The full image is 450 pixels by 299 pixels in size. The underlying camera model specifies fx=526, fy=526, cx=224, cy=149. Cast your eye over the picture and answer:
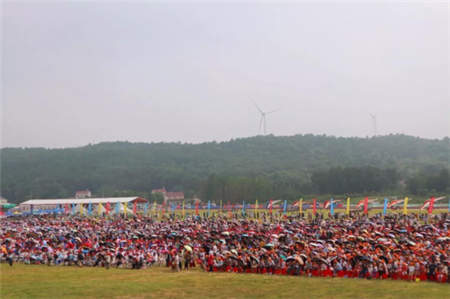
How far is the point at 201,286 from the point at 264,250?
5117 mm

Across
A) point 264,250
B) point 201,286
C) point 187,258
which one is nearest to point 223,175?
→ point 187,258

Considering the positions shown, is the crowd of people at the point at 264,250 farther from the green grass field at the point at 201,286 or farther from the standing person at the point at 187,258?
the green grass field at the point at 201,286

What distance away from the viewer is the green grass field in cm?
2039

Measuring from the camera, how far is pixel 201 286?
22.8 m

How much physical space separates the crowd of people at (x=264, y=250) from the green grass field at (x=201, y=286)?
869 mm

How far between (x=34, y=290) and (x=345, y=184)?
91.2m

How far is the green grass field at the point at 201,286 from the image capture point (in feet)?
66.9

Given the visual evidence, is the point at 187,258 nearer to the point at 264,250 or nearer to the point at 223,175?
the point at 264,250

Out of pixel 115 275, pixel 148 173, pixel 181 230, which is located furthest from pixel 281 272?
pixel 148 173

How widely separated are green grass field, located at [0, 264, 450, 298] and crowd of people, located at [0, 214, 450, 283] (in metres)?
0.87

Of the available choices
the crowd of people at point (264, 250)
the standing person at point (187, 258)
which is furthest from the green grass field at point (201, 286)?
the standing person at point (187, 258)

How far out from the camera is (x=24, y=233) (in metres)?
43.6

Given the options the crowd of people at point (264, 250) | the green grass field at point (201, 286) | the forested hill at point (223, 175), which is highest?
the forested hill at point (223, 175)

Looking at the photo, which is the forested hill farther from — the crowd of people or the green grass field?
the green grass field
